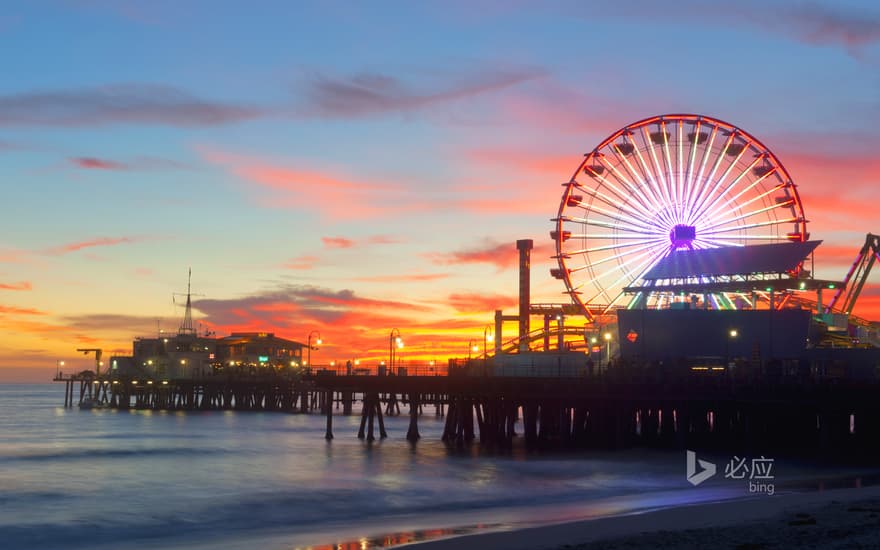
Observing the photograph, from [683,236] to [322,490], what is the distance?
3529 cm

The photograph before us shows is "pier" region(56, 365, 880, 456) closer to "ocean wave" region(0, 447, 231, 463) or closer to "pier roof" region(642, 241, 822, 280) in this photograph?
"ocean wave" region(0, 447, 231, 463)

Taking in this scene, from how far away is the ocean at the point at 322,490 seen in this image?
1331 inches

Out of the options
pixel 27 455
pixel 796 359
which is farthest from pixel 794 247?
pixel 27 455

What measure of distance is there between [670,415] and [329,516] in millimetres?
28541

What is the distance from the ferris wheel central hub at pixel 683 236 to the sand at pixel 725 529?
3646 cm

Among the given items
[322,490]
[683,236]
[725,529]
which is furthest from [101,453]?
[725,529]

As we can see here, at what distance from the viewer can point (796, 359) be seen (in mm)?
59688

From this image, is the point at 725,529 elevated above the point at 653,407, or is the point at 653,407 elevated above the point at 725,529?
the point at 653,407

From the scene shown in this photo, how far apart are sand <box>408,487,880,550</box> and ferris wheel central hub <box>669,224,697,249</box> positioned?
3646cm

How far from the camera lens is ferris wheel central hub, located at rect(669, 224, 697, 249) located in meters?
69.0

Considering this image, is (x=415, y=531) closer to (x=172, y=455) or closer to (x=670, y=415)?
(x=670, y=415)

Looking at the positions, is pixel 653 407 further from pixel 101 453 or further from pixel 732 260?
pixel 101 453

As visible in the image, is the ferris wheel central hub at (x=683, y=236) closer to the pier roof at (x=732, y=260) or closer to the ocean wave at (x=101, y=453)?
the pier roof at (x=732, y=260)

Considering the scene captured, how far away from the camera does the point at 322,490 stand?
147 feet
